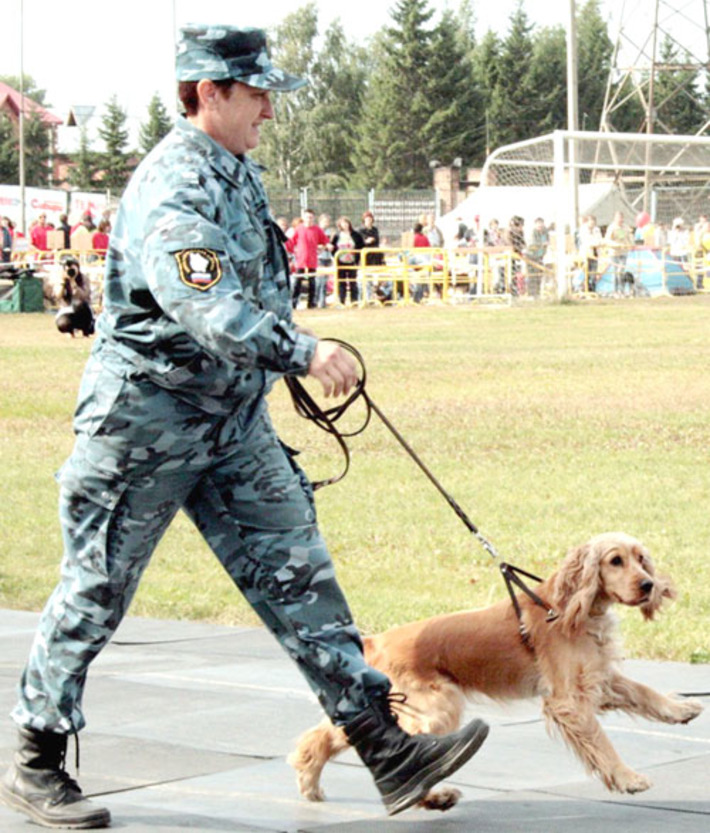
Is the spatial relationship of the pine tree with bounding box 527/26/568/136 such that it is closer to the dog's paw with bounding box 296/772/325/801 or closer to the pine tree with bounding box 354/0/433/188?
the pine tree with bounding box 354/0/433/188

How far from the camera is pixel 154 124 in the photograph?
10175 centimetres

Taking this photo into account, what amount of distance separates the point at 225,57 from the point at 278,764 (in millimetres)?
2002

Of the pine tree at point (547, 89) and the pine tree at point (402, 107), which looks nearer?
the pine tree at point (402, 107)

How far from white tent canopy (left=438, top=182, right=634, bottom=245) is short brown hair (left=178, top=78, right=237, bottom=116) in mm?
37511

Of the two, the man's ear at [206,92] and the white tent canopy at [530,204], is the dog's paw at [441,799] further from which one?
the white tent canopy at [530,204]

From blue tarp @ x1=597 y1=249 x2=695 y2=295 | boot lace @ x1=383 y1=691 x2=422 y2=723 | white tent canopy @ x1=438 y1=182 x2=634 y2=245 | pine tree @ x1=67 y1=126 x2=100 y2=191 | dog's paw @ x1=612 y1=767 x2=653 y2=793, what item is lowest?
dog's paw @ x1=612 y1=767 x2=653 y2=793

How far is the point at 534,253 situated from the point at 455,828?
32.2m

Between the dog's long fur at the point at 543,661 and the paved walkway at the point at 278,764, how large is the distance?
137 millimetres

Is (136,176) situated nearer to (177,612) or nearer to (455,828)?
(455,828)

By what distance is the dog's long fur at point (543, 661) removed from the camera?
4.50 m

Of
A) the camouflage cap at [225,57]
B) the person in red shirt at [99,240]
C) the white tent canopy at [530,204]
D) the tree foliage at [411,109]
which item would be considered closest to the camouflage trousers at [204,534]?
the camouflage cap at [225,57]

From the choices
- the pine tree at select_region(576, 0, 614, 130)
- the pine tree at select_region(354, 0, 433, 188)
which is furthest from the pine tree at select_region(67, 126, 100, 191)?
the pine tree at select_region(576, 0, 614, 130)

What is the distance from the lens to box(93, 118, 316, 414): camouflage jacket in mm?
3900

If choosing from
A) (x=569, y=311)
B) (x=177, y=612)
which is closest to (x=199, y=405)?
(x=177, y=612)
